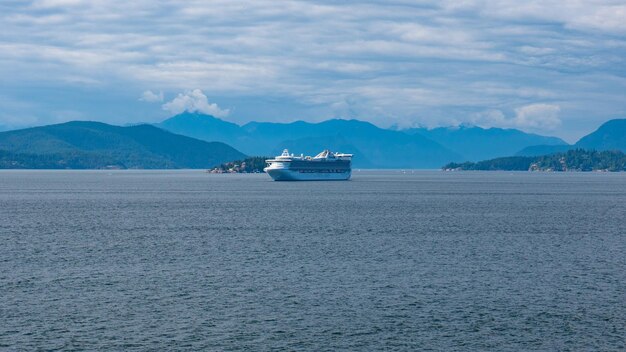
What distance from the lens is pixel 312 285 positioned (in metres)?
57.2

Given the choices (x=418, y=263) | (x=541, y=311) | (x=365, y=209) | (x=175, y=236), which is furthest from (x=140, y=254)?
(x=365, y=209)

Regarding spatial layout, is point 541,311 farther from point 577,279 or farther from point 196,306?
point 196,306

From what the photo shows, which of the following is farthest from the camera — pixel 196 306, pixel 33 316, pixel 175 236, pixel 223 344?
pixel 175 236

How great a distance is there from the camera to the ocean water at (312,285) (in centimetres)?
4284

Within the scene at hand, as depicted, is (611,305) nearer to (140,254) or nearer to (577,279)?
(577,279)

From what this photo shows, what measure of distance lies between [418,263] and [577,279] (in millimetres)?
13454

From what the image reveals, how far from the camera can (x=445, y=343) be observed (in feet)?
137

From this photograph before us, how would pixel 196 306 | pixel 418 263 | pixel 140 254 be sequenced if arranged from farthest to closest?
pixel 140 254 < pixel 418 263 < pixel 196 306

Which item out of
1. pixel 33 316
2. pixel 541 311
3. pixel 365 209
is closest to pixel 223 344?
pixel 33 316

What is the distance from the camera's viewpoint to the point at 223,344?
4144 centimetres

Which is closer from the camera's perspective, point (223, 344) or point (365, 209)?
point (223, 344)

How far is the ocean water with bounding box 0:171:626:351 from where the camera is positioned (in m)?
42.8

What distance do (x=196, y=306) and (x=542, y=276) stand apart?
88.1 feet

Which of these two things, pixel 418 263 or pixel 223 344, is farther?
pixel 418 263
